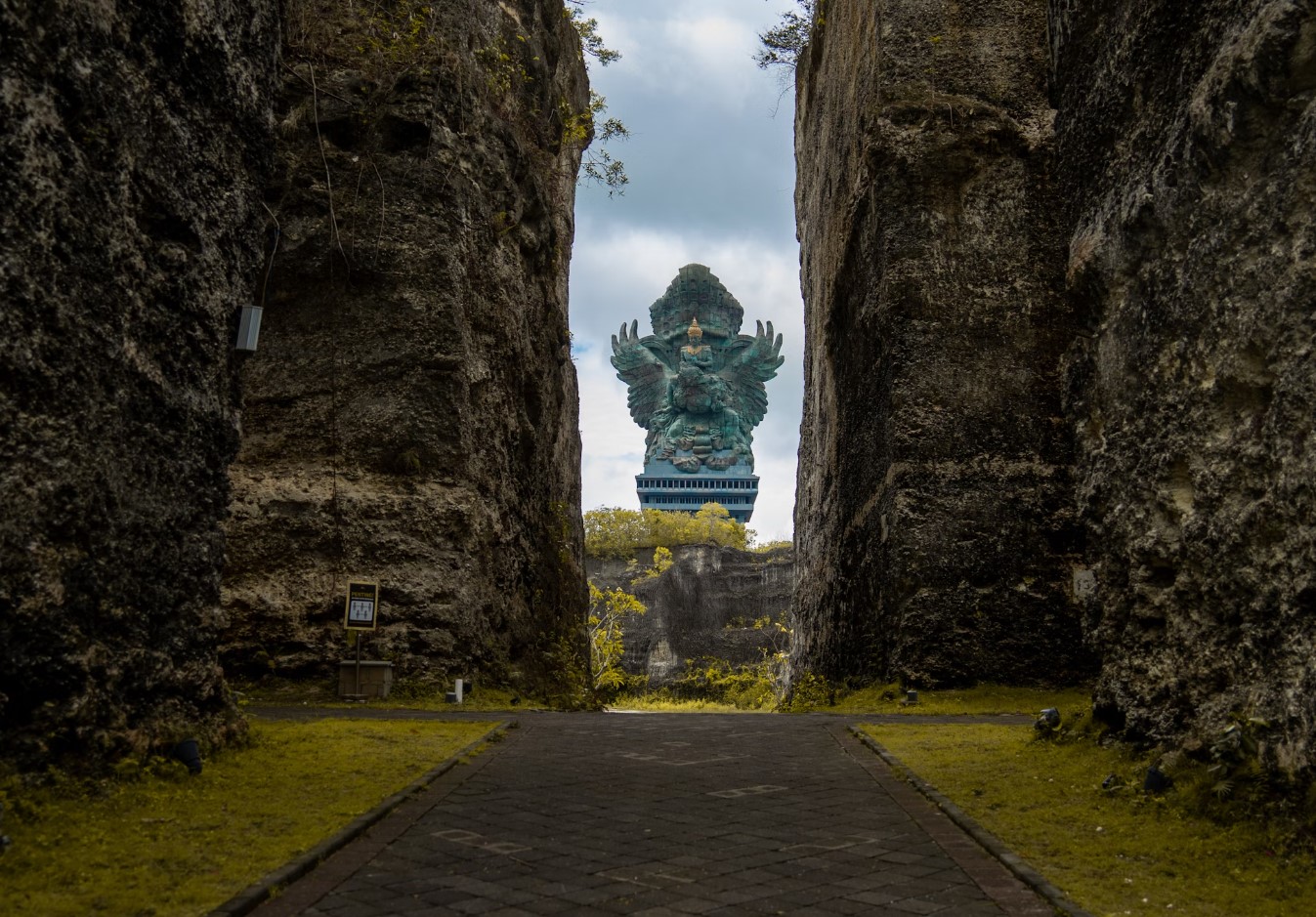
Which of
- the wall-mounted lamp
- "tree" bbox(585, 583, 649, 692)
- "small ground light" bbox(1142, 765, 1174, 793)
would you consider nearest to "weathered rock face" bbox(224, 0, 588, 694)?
the wall-mounted lamp

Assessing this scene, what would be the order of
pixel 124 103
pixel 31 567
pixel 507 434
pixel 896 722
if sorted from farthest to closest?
pixel 507 434 → pixel 896 722 → pixel 124 103 → pixel 31 567

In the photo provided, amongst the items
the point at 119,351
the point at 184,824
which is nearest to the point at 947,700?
the point at 184,824

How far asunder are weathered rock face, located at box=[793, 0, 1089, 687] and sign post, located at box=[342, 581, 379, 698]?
20.2 feet

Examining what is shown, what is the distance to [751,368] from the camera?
7344 centimetres

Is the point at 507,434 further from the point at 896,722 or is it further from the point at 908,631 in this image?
the point at 896,722

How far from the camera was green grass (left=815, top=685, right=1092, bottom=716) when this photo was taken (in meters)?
12.2

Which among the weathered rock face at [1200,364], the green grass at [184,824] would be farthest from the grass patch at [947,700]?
the green grass at [184,824]

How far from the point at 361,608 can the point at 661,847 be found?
23.2 ft

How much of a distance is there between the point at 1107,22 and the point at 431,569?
9.10 metres

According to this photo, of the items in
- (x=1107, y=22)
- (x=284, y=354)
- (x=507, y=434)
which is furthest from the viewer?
(x=507, y=434)

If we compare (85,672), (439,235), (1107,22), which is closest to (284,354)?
(439,235)

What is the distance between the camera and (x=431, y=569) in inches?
522

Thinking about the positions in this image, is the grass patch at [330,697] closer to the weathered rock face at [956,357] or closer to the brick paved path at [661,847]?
the brick paved path at [661,847]

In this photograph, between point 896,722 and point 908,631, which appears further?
point 908,631
